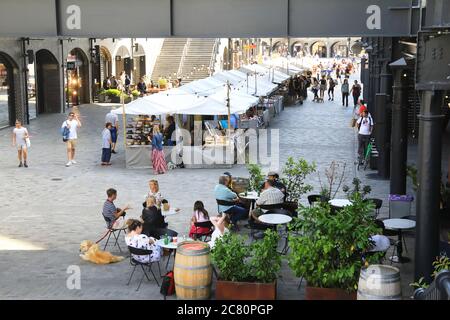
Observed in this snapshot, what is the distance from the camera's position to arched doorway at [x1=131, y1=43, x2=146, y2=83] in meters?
50.2

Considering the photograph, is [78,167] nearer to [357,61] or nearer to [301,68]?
[301,68]

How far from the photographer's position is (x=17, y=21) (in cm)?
1423

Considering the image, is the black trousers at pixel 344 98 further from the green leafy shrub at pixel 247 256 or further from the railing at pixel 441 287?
the railing at pixel 441 287

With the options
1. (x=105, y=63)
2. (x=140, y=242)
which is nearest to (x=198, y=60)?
(x=105, y=63)

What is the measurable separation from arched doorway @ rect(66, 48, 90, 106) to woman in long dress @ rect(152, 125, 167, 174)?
64.4ft

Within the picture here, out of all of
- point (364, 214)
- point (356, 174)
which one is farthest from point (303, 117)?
point (364, 214)

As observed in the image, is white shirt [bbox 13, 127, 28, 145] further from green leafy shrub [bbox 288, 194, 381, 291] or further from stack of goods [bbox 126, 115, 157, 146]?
green leafy shrub [bbox 288, 194, 381, 291]

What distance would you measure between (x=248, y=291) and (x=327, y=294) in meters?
1.16

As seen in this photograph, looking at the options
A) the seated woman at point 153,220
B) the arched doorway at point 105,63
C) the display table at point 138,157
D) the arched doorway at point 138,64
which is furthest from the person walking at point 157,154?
the arched doorway at point 138,64

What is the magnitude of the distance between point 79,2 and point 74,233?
4.68 meters

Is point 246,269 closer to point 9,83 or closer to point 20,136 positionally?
point 20,136

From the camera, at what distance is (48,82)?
122ft

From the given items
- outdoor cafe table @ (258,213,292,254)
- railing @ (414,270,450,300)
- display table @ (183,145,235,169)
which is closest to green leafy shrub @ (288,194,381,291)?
railing @ (414,270,450,300)

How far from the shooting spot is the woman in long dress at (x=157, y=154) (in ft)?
69.4
